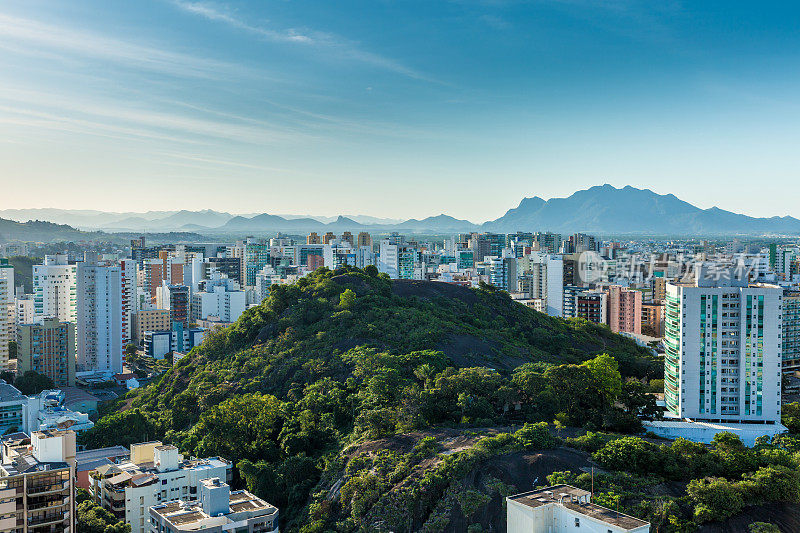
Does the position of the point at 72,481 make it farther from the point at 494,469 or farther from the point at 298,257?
the point at 298,257

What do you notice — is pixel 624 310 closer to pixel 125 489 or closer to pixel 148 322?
pixel 148 322

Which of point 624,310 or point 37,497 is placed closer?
point 37,497

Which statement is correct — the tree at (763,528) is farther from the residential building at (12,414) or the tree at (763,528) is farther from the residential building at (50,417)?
the residential building at (12,414)

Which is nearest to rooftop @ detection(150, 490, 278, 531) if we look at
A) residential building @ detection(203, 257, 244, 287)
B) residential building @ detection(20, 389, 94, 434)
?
residential building @ detection(20, 389, 94, 434)

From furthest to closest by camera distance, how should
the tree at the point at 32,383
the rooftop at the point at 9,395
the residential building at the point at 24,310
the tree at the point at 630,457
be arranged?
the residential building at the point at 24,310 < the tree at the point at 32,383 < the rooftop at the point at 9,395 < the tree at the point at 630,457

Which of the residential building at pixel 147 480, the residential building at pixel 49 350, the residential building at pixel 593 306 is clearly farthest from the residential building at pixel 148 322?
the residential building at pixel 147 480

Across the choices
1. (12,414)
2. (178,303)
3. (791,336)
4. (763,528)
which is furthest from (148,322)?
(763,528)

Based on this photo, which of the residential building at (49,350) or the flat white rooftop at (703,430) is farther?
the residential building at (49,350)
